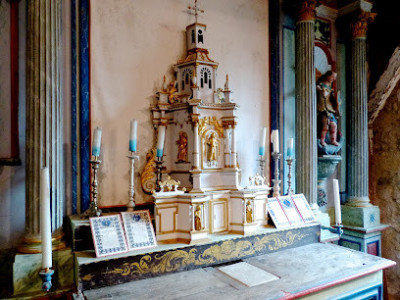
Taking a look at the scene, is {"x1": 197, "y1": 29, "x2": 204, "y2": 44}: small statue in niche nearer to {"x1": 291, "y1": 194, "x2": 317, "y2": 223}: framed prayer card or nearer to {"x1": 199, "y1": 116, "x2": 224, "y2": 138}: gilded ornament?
{"x1": 199, "y1": 116, "x2": 224, "y2": 138}: gilded ornament

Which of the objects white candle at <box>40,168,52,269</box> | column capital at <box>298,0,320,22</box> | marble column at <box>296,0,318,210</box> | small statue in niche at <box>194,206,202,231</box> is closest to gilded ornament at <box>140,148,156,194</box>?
small statue in niche at <box>194,206,202,231</box>

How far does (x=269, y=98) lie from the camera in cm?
395

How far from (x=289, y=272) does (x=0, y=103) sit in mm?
2782

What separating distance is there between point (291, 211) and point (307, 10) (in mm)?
2594

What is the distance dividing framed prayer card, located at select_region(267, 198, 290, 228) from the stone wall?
97.0 inches

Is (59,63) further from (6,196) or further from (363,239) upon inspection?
(363,239)

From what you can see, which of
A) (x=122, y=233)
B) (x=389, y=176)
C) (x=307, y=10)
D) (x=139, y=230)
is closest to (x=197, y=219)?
(x=139, y=230)

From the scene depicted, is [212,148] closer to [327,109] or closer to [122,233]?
[122,233]

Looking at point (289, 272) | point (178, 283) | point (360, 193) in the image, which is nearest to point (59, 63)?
point (178, 283)

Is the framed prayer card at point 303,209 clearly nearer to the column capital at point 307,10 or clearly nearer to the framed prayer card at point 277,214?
the framed prayer card at point 277,214

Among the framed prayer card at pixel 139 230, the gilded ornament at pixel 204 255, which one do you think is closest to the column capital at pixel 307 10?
the gilded ornament at pixel 204 255

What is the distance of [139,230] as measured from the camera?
2418 mm

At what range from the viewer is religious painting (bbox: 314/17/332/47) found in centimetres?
441

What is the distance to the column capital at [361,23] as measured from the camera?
169 inches
